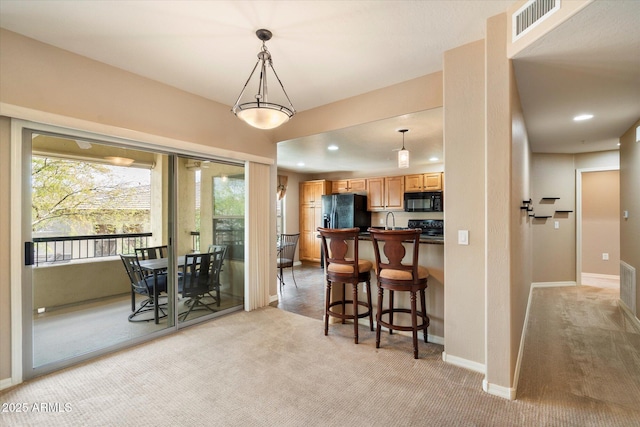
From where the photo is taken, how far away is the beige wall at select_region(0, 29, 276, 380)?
2135mm

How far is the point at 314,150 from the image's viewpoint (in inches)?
195

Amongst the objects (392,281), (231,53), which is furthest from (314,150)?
(392,281)

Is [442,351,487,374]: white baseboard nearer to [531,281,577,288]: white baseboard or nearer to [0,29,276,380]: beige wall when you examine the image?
[0,29,276,380]: beige wall

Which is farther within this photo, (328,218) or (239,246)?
(328,218)

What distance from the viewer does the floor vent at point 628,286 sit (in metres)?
3.46

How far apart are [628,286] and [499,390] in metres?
3.25

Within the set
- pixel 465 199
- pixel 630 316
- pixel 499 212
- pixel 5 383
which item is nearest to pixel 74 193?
pixel 5 383

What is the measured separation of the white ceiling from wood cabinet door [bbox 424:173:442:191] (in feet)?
9.38

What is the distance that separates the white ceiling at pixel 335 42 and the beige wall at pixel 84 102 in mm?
127

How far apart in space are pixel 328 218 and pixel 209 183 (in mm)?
3594

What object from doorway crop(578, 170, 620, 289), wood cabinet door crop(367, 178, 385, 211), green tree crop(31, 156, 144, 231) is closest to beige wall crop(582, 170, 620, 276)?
doorway crop(578, 170, 620, 289)

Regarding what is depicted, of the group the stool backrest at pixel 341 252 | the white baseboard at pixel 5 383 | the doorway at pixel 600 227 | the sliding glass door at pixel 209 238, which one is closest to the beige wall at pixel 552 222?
the doorway at pixel 600 227

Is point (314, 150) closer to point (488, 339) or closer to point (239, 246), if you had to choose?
point (239, 246)

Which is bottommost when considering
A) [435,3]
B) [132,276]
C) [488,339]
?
[488,339]
